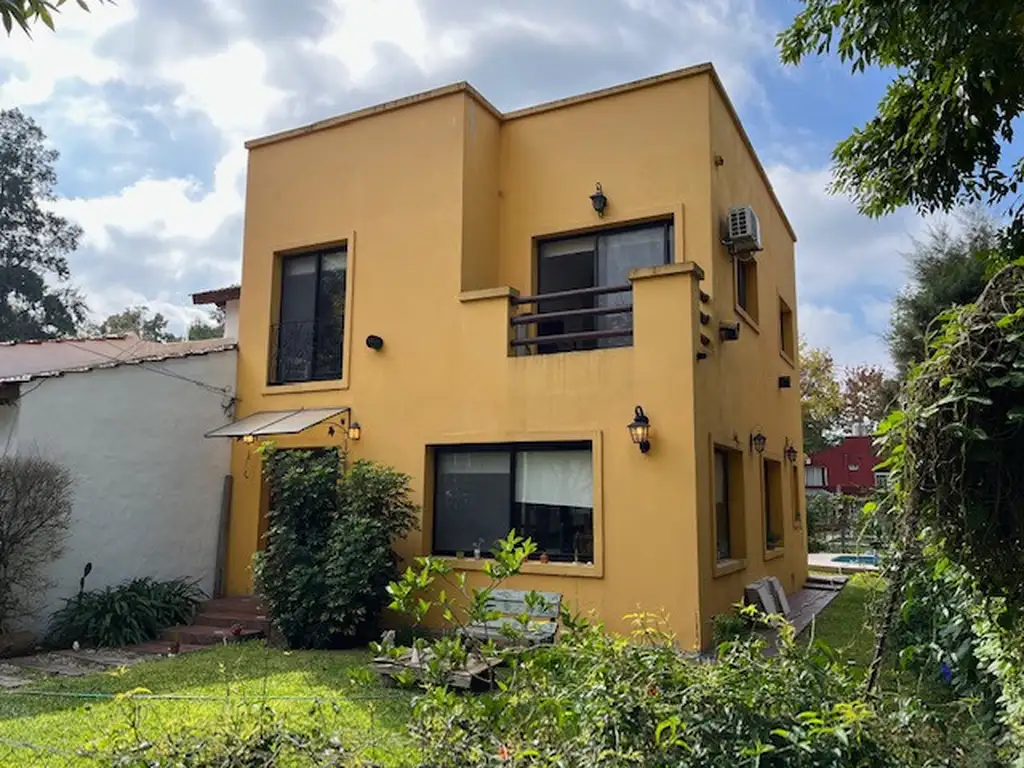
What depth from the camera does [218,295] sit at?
18859 mm

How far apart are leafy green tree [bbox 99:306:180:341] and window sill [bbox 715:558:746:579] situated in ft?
138

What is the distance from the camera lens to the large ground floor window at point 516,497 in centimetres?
1102

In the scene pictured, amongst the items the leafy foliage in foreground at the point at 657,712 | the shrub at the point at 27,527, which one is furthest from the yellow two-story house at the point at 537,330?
the leafy foliage in foreground at the point at 657,712

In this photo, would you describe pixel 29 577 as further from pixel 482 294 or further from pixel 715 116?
pixel 715 116

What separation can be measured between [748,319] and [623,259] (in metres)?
3.05

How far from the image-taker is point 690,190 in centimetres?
1203

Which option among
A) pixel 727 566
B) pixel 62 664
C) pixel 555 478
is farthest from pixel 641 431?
pixel 62 664

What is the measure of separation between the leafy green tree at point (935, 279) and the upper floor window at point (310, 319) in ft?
48.8

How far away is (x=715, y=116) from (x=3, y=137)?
34917 mm

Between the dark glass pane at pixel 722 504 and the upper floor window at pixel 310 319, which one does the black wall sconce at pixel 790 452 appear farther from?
the upper floor window at pixel 310 319

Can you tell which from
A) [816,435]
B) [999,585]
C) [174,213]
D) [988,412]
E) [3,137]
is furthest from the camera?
[816,435]

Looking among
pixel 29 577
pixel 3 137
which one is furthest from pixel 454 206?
pixel 3 137

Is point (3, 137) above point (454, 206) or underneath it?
above

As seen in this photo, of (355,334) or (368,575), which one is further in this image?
(355,334)
